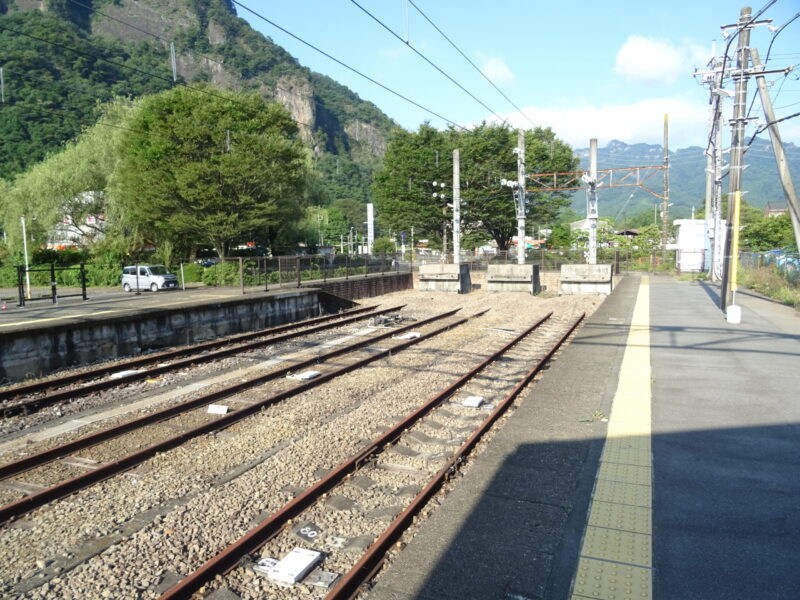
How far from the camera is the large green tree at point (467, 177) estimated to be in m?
54.1

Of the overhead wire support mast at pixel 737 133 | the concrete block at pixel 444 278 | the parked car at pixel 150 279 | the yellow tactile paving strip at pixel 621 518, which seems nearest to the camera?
the yellow tactile paving strip at pixel 621 518

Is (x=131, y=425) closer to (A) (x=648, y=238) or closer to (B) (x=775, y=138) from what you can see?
(B) (x=775, y=138)

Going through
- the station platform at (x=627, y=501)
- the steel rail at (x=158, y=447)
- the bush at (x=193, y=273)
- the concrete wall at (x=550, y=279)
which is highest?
the bush at (x=193, y=273)

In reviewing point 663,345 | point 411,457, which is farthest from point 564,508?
point 663,345

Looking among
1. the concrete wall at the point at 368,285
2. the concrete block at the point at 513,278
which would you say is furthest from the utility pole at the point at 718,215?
the concrete wall at the point at 368,285

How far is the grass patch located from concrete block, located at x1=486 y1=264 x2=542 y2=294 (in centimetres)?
1088

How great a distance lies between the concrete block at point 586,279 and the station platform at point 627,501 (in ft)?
63.8

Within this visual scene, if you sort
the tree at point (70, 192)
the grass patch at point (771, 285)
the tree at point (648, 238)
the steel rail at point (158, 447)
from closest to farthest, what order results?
the steel rail at point (158, 447), the grass patch at point (771, 285), the tree at point (70, 192), the tree at point (648, 238)

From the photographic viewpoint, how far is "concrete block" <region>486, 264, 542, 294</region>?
3116cm

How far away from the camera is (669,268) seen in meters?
52.1

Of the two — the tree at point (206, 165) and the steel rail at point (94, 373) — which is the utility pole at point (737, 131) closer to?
the steel rail at point (94, 373)

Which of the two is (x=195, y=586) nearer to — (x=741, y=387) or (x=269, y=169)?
(x=741, y=387)

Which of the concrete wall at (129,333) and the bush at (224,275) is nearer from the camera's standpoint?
the concrete wall at (129,333)

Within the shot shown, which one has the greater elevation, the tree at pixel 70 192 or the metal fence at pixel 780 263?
the tree at pixel 70 192
